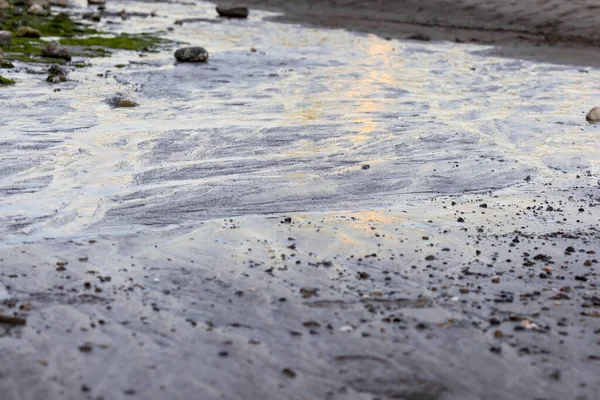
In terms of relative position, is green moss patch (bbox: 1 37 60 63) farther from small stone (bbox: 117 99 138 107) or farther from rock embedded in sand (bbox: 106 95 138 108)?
small stone (bbox: 117 99 138 107)

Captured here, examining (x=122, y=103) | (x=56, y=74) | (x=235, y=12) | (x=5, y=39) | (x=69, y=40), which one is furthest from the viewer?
(x=235, y=12)

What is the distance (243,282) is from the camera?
6.24m

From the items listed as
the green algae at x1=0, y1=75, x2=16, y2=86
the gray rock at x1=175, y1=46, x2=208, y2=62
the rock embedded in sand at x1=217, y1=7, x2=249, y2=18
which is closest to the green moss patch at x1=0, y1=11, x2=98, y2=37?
the gray rock at x1=175, y1=46, x2=208, y2=62

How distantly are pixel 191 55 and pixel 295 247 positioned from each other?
1239cm

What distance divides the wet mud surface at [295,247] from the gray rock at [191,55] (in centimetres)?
414

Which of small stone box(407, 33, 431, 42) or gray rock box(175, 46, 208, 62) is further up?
small stone box(407, 33, 431, 42)

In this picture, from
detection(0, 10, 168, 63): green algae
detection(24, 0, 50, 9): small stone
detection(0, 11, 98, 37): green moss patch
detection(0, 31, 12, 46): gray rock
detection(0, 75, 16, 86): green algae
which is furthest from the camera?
detection(24, 0, 50, 9): small stone

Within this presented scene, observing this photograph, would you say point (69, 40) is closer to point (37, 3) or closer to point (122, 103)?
point (122, 103)

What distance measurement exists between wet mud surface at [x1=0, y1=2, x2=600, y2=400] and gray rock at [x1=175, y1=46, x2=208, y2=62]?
13.6ft

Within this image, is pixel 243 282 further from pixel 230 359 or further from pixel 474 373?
pixel 474 373

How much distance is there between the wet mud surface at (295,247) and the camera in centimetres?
496

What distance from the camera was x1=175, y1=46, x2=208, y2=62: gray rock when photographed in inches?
736

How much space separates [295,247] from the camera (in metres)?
7.03

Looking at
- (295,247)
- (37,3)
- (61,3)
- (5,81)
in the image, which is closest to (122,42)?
(5,81)
